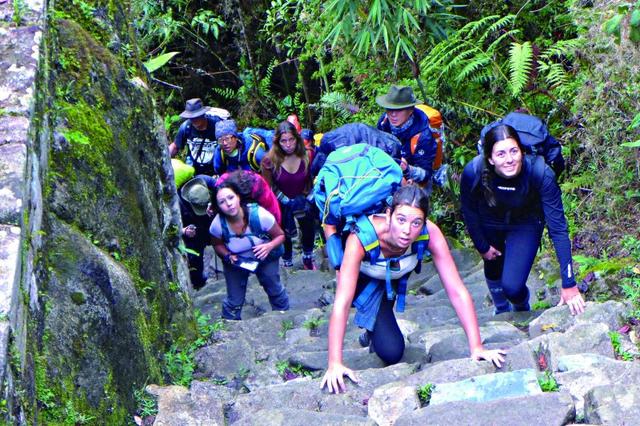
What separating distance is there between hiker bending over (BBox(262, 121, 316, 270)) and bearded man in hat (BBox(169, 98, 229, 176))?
767mm

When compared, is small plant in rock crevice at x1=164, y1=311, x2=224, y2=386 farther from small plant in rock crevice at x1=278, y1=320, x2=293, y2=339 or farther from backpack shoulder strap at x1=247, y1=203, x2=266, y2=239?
backpack shoulder strap at x1=247, y1=203, x2=266, y2=239

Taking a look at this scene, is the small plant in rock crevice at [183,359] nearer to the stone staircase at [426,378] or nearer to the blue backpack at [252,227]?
the stone staircase at [426,378]

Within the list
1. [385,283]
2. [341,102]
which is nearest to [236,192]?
[385,283]

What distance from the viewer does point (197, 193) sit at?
8.16 metres

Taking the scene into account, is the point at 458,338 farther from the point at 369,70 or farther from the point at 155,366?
the point at 369,70

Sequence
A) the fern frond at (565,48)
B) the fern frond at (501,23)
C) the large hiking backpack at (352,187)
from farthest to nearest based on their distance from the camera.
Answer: the fern frond at (501,23), the fern frond at (565,48), the large hiking backpack at (352,187)

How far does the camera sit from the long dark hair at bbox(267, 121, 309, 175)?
8.52m

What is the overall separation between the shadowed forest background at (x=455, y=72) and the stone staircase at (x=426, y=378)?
938 mm

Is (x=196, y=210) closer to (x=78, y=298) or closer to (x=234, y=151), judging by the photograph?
(x=234, y=151)

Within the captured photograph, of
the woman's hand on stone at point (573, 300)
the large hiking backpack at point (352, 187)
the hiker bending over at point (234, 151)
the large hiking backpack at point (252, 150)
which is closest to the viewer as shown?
the large hiking backpack at point (352, 187)

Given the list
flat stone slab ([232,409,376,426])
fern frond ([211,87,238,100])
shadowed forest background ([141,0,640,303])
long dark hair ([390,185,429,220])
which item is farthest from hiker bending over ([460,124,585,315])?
fern frond ([211,87,238,100])

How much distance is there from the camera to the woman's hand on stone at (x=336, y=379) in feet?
14.8


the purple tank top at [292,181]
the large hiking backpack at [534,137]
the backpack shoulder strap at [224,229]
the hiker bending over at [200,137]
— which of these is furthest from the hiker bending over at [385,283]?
the hiker bending over at [200,137]

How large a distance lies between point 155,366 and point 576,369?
8.05ft
